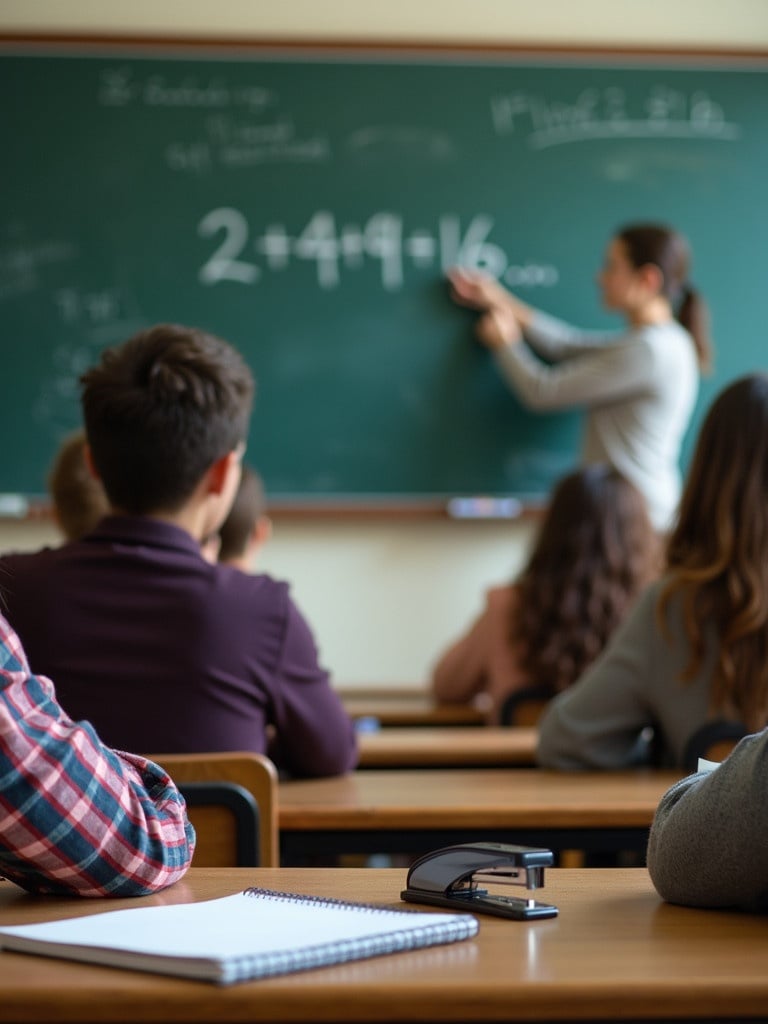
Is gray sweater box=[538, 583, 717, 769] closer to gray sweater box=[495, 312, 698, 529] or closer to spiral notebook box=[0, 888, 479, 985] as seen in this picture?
spiral notebook box=[0, 888, 479, 985]

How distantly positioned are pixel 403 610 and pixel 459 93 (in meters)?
1.72

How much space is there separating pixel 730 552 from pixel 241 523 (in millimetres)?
1200

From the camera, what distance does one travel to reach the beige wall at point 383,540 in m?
4.86

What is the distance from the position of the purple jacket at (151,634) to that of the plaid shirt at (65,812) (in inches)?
31.2

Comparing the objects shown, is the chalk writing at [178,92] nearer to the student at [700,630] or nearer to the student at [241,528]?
the student at [241,528]

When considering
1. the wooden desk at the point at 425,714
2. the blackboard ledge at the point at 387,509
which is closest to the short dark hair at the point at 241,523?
the wooden desk at the point at 425,714

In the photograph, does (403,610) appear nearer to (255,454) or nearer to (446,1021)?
(255,454)

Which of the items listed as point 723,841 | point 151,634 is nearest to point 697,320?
point 151,634

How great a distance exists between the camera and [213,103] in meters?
4.89

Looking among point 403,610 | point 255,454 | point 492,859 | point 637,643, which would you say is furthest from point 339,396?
point 492,859

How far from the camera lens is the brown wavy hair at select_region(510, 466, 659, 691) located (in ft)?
10.9

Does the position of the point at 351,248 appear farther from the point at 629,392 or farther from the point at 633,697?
the point at 633,697

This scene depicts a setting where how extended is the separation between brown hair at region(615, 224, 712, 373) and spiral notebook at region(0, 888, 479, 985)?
4.05 meters

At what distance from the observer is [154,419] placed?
2191 mm
